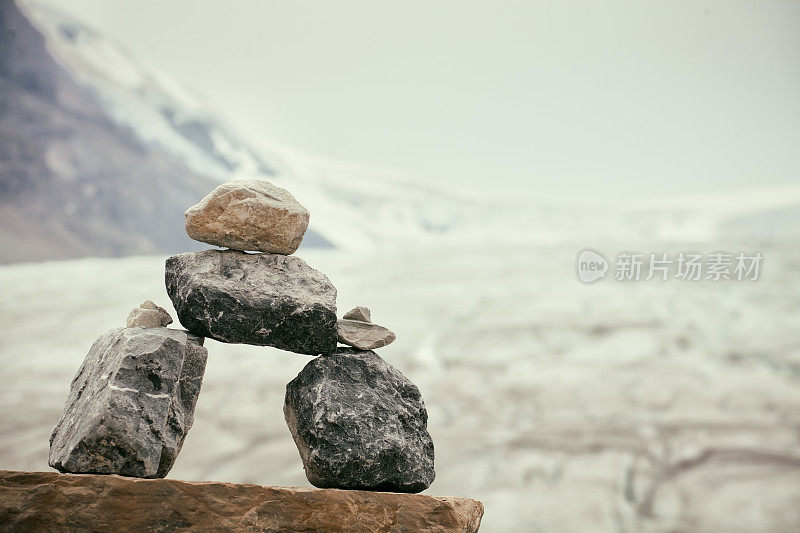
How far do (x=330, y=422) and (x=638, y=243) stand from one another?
40.1 ft

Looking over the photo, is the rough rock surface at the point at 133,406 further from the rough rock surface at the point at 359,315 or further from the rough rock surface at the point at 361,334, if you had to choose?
the rough rock surface at the point at 359,315

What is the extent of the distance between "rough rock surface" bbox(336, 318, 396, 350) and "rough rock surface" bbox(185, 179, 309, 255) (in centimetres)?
59

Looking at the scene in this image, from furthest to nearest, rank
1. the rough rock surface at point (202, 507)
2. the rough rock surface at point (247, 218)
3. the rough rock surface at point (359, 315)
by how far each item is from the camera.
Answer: the rough rock surface at point (359, 315), the rough rock surface at point (247, 218), the rough rock surface at point (202, 507)

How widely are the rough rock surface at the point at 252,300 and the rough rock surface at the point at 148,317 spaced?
0.21 m

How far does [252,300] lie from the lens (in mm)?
3475

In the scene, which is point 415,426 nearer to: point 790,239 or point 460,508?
point 460,508

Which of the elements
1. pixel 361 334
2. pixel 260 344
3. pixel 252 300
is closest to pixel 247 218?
pixel 252 300

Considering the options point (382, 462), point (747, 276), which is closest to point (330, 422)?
point (382, 462)

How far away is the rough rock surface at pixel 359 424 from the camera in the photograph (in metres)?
3.44

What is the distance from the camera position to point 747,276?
11055 mm

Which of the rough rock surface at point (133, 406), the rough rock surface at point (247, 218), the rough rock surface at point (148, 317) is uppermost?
the rough rock surface at point (247, 218)

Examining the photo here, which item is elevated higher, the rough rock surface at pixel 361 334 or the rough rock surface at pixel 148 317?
the rough rock surface at pixel 361 334

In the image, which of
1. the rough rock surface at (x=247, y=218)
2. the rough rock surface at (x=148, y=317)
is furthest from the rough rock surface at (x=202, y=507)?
the rough rock surface at (x=247, y=218)

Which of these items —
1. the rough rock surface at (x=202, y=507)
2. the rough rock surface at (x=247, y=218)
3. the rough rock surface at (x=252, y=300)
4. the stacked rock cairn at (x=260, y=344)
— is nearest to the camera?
the rough rock surface at (x=202, y=507)
